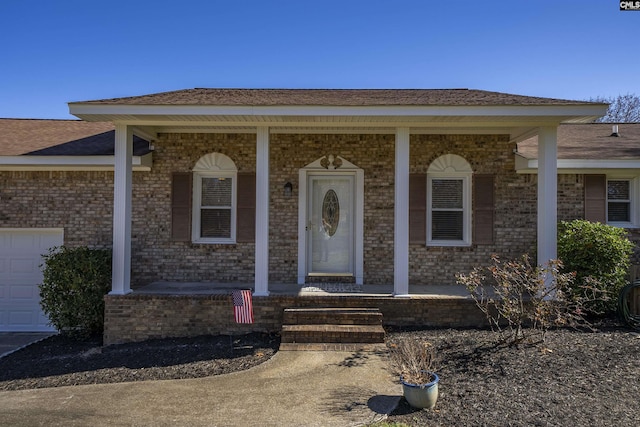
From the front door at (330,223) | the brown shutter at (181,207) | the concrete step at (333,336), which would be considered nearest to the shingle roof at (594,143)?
the front door at (330,223)

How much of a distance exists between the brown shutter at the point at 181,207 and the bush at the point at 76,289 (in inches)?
→ 60.1

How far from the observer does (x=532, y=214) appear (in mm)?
8031

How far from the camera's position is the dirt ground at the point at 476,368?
3.71 metres

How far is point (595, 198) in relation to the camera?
7.86 meters

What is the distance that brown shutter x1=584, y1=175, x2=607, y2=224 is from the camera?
786 centimetres

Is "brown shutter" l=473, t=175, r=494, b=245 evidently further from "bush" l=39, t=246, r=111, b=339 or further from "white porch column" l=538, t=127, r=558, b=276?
"bush" l=39, t=246, r=111, b=339

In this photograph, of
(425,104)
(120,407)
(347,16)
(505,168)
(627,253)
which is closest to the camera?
(120,407)

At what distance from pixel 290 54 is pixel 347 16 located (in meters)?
2.76

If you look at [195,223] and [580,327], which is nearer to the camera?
[580,327]

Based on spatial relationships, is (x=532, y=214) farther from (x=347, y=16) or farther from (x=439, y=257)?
(x=347, y=16)

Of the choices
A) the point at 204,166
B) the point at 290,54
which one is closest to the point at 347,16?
the point at 290,54

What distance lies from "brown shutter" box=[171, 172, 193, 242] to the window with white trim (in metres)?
0.17

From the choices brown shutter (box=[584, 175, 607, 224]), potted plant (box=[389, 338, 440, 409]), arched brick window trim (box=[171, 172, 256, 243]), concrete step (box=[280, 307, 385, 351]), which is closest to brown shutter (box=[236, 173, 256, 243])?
arched brick window trim (box=[171, 172, 256, 243])

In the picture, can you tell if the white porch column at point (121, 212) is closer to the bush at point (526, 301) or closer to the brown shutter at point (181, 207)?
the brown shutter at point (181, 207)
